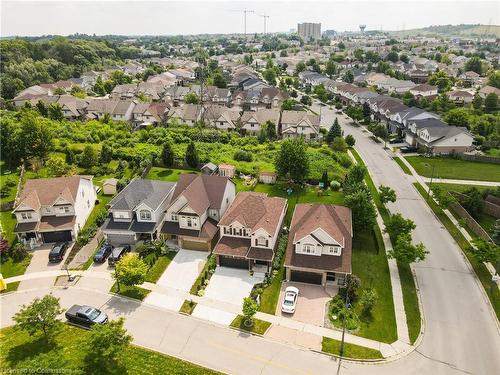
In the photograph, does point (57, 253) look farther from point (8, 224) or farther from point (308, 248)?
point (308, 248)

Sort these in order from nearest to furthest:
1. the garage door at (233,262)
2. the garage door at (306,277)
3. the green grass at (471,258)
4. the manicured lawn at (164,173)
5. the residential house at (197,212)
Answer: the green grass at (471,258)
the garage door at (306,277)
the garage door at (233,262)
the residential house at (197,212)
the manicured lawn at (164,173)

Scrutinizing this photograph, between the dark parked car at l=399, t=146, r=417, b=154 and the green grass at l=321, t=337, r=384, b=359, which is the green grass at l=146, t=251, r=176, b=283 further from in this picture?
the dark parked car at l=399, t=146, r=417, b=154

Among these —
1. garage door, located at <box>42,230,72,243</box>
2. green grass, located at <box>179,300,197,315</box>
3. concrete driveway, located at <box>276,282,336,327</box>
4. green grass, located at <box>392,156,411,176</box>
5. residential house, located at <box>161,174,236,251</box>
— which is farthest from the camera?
green grass, located at <box>392,156,411,176</box>

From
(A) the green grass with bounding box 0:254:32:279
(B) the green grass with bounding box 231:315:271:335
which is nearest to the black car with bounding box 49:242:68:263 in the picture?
(A) the green grass with bounding box 0:254:32:279

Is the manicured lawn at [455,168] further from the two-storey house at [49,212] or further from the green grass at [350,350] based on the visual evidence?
the two-storey house at [49,212]

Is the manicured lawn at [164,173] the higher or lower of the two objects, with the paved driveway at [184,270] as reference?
higher

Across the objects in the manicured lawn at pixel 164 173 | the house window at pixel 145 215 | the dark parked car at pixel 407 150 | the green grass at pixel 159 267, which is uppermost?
the house window at pixel 145 215

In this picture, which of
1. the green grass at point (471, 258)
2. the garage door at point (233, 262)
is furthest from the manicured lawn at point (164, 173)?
the green grass at point (471, 258)

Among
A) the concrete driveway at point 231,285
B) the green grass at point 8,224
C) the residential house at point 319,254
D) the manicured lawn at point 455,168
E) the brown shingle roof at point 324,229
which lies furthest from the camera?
the manicured lawn at point 455,168
